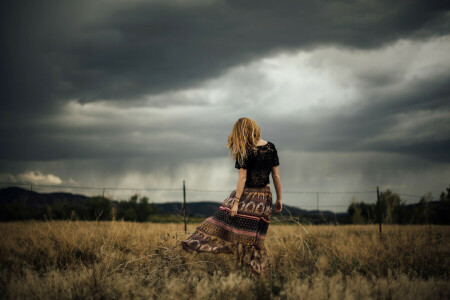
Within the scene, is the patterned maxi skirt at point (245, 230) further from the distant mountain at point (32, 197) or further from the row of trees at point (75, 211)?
the distant mountain at point (32, 197)

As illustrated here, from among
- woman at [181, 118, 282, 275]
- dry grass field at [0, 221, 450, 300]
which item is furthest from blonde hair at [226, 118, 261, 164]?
dry grass field at [0, 221, 450, 300]

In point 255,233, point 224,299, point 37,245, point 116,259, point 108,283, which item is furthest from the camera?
point 37,245

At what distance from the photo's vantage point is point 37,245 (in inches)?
246

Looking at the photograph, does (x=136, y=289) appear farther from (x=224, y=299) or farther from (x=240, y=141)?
(x=240, y=141)

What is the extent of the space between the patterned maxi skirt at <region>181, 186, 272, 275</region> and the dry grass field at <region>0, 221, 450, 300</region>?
339 millimetres

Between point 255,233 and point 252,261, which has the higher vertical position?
point 255,233

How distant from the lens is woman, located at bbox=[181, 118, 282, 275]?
14.3 feet

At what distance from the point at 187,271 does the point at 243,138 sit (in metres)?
2.40

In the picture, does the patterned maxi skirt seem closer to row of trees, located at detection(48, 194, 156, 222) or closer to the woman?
the woman

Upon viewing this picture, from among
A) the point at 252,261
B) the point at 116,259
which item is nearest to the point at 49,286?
the point at 116,259

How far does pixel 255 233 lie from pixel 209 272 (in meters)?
1.29

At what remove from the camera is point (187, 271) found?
513 centimetres

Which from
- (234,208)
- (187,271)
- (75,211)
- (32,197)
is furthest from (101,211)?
(75,211)

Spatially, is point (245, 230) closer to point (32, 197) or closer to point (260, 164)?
point (260, 164)
